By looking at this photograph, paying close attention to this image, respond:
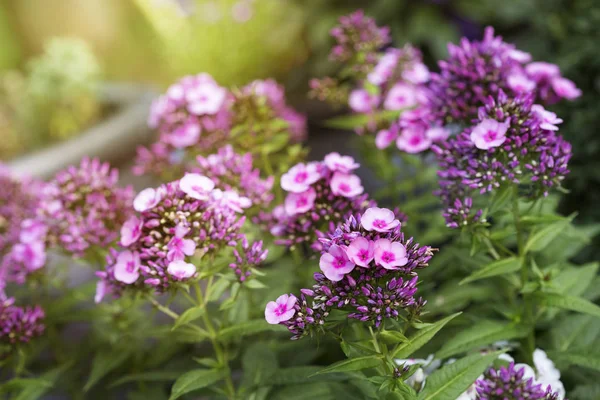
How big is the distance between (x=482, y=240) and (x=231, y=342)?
2.78 feet

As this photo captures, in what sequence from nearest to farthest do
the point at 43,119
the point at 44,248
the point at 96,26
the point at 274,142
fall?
the point at 44,248 → the point at 274,142 → the point at 43,119 → the point at 96,26

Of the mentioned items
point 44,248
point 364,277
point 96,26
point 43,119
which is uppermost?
point 96,26

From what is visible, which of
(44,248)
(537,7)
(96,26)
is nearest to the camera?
(44,248)

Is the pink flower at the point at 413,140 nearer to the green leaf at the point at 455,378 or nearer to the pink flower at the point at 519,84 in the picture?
the pink flower at the point at 519,84

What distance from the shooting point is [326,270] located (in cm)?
111

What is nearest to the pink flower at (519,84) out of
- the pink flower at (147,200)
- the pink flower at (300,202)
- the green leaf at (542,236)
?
the green leaf at (542,236)

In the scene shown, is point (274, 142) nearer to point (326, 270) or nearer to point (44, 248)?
point (44, 248)

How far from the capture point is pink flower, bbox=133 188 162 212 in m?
1.28

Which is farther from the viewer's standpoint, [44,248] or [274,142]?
[274,142]

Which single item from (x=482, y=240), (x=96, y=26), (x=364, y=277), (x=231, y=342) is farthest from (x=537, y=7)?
(x=96, y=26)

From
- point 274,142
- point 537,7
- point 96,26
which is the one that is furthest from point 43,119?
point 537,7

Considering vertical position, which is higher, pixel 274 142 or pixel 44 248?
pixel 274 142

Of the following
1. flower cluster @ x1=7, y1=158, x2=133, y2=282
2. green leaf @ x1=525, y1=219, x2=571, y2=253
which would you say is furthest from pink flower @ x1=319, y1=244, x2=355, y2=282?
flower cluster @ x1=7, y1=158, x2=133, y2=282

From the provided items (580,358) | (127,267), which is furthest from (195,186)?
(580,358)
